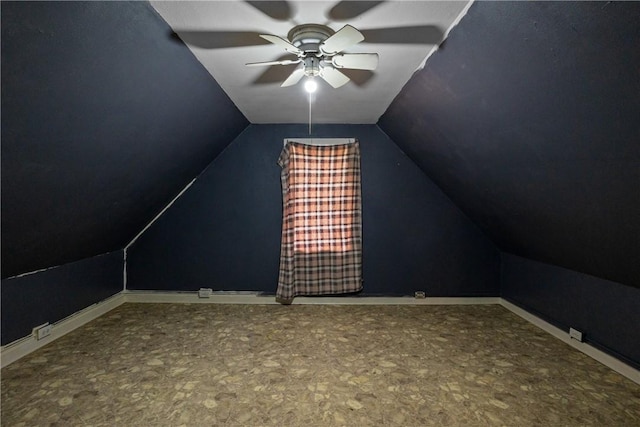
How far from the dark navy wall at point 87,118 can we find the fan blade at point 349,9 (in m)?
0.86

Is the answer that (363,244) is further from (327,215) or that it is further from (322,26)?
(322,26)

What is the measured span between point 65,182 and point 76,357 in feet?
4.60

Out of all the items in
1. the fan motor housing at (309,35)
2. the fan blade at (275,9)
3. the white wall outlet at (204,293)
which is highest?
the fan blade at (275,9)

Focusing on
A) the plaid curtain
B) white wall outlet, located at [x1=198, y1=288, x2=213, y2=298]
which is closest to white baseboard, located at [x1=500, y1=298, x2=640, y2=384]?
the plaid curtain

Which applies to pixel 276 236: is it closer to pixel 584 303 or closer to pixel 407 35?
pixel 407 35

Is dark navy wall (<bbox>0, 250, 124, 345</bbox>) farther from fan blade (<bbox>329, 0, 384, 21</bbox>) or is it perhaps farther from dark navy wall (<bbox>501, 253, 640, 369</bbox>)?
dark navy wall (<bbox>501, 253, 640, 369</bbox>)

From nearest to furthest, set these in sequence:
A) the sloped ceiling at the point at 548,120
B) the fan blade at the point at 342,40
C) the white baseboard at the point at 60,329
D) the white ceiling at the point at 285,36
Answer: the sloped ceiling at the point at 548,120
the fan blade at the point at 342,40
the white ceiling at the point at 285,36
the white baseboard at the point at 60,329

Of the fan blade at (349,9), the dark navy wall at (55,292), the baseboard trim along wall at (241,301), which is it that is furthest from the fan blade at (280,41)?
the baseboard trim along wall at (241,301)

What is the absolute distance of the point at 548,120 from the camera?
1557 mm

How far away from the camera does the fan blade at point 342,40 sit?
1.38m

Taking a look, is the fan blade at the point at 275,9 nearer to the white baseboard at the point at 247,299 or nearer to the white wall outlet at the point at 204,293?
the white baseboard at the point at 247,299

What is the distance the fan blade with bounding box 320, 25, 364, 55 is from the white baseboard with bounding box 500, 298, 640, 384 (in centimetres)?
276

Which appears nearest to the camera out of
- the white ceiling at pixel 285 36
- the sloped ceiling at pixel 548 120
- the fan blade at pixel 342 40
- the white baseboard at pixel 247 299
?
the sloped ceiling at pixel 548 120

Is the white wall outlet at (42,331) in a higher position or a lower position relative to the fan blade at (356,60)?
lower
